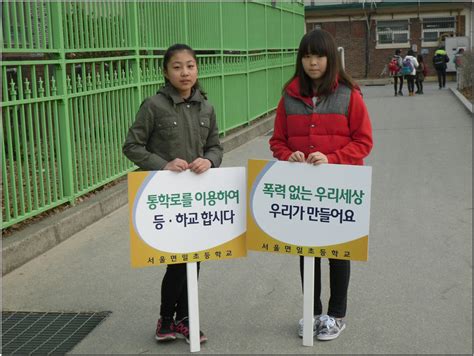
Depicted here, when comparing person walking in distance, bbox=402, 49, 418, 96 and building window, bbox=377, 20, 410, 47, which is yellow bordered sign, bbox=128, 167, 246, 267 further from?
building window, bbox=377, 20, 410, 47

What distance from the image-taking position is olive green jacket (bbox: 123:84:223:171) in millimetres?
4102

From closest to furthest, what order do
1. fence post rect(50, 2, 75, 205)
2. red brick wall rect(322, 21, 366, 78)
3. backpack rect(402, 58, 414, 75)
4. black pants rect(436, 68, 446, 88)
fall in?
1. fence post rect(50, 2, 75, 205)
2. backpack rect(402, 58, 414, 75)
3. black pants rect(436, 68, 446, 88)
4. red brick wall rect(322, 21, 366, 78)

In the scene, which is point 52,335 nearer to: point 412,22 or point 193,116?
point 193,116

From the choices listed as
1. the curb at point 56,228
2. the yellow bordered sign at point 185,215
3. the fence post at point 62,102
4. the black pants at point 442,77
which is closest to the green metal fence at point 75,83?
the fence post at point 62,102

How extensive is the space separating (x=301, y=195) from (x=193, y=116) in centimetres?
81

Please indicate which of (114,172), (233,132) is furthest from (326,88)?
(233,132)

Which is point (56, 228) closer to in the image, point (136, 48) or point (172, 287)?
point (172, 287)

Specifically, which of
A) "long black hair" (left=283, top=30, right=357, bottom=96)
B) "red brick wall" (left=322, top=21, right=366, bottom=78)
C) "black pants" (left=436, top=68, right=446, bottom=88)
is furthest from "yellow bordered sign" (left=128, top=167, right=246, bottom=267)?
"red brick wall" (left=322, top=21, right=366, bottom=78)

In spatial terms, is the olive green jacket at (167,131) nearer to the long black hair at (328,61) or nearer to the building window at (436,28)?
the long black hair at (328,61)

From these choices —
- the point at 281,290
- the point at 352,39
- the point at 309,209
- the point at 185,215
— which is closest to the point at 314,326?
the point at 309,209

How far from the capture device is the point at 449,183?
30.3 feet

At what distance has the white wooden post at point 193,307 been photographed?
4.10 metres

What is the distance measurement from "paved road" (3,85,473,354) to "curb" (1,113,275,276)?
84mm

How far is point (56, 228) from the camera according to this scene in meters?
6.54
